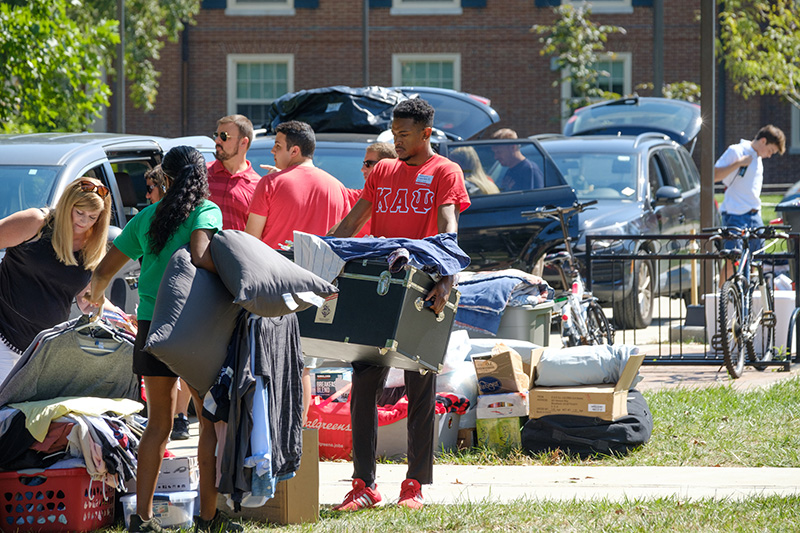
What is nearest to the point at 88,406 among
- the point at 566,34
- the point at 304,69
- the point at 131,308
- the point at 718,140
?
the point at 131,308

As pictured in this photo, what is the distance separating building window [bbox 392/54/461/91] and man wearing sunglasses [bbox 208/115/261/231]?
20.0 metres

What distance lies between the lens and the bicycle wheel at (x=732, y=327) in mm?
8328

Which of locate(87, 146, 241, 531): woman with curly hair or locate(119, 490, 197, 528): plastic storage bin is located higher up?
locate(87, 146, 241, 531): woman with curly hair

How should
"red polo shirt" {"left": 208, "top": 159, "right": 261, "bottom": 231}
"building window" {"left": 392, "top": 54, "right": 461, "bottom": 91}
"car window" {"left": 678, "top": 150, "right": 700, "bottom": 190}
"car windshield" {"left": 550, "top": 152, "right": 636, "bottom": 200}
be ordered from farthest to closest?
"building window" {"left": 392, "top": 54, "right": 461, "bottom": 91} → "car window" {"left": 678, "top": 150, "right": 700, "bottom": 190} → "car windshield" {"left": 550, "top": 152, "right": 636, "bottom": 200} → "red polo shirt" {"left": 208, "top": 159, "right": 261, "bottom": 231}

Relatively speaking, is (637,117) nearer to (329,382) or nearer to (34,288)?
(329,382)

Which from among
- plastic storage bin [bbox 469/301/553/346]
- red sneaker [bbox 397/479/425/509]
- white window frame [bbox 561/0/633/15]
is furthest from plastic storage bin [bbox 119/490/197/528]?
white window frame [bbox 561/0/633/15]

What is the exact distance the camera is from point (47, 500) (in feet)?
15.8

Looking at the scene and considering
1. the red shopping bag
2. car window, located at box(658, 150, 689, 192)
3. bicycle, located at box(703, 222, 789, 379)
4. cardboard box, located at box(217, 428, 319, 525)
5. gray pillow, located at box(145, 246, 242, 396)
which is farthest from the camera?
car window, located at box(658, 150, 689, 192)

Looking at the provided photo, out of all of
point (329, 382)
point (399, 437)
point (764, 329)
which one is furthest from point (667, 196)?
point (399, 437)

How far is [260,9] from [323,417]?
72.6ft

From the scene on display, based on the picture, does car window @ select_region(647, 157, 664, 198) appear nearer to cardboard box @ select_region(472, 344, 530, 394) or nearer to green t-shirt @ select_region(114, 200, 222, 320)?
cardboard box @ select_region(472, 344, 530, 394)

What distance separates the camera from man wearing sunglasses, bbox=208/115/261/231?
7.11m

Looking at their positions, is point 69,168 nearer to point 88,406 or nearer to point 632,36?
point 88,406

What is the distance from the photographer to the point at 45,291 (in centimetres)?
574
